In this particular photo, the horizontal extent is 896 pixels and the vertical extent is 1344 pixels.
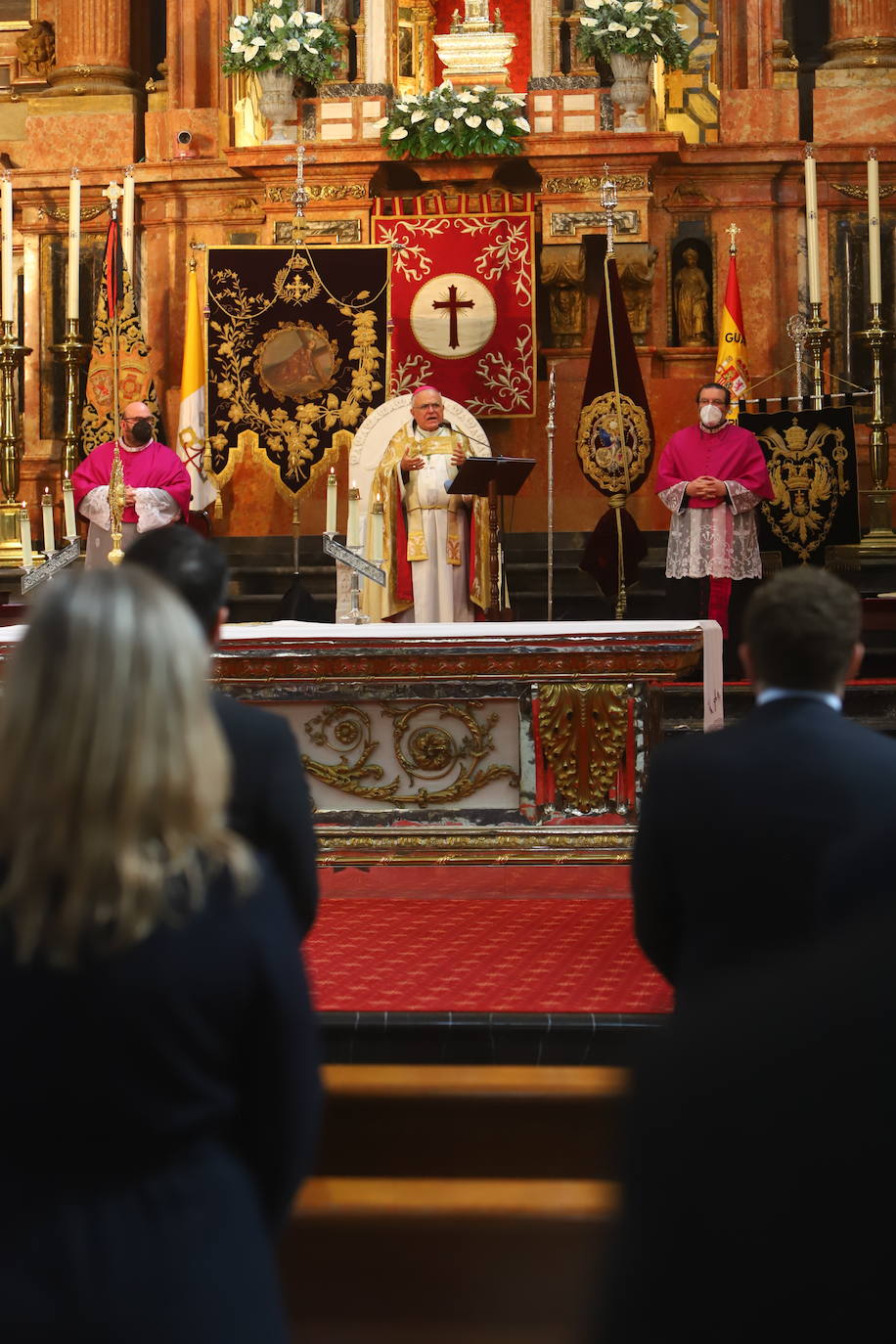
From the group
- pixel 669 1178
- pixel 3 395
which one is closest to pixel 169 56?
pixel 3 395

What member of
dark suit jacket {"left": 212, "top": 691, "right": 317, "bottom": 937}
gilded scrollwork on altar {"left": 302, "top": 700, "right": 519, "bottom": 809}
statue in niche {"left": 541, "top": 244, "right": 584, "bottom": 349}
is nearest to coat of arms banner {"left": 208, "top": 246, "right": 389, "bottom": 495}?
statue in niche {"left": 541, "top": 244, "right": 584, "bottom": 349}

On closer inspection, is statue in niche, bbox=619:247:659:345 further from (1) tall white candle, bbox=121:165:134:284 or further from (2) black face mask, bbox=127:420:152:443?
(2) black face mask, bbox=127:420:152:443

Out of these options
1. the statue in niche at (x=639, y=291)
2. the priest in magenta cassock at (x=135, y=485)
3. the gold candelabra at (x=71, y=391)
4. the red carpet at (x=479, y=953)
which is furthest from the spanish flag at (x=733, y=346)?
the red carpet at (x=479, y=953)

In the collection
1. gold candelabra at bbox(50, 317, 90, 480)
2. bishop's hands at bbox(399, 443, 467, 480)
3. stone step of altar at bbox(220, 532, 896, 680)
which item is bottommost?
stone step of altar at bbox(220, 532, 896, 680)

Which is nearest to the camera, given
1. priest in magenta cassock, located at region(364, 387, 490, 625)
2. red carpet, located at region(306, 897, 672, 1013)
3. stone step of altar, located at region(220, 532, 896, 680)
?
red carpet, located at region(306, 897, 672, 1013)

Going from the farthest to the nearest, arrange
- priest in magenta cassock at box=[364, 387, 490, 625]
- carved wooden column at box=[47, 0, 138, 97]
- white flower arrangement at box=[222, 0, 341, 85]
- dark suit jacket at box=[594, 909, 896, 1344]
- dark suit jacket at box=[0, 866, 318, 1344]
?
carved wooden column at box=[47, 0, 138, 97] < white flower arrangement at box=[222, 0, 341, 85] < priest in magenta cassock at box=[364, 387, 490, 625] < dark suit jacket at box=[0, 866, 318, 1344] < dark suit jacket at box=[594, 909, 896, 1344]

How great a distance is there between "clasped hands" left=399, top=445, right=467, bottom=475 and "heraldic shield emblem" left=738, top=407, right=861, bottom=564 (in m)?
1.66

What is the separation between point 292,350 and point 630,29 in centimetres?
272

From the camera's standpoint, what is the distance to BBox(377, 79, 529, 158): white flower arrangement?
10227 mm

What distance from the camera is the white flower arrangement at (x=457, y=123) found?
1023 cm

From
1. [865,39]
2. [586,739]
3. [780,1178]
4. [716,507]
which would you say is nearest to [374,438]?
[716,507]

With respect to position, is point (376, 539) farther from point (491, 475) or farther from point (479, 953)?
point (479, 953)

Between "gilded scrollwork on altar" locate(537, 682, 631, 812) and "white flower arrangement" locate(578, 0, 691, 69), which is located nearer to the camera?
"gilded scrollwork on altar" locate(537, 682, 631, 812)

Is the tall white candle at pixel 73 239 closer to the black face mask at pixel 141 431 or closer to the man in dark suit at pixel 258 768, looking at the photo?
the black face mask at pixel 141 431
